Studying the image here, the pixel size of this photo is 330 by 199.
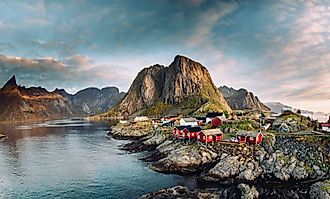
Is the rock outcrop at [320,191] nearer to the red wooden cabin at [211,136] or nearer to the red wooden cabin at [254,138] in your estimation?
the red wooden cabin at [254,138]

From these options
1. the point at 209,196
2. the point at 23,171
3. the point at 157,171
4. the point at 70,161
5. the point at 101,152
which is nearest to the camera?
the point at 209,196

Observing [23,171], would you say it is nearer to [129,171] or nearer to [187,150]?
[129,171]

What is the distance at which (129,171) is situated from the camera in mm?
63281

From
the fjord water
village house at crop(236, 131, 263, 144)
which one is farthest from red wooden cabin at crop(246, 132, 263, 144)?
the fjord water

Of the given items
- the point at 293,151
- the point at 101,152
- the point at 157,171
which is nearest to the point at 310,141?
the point at 293,151

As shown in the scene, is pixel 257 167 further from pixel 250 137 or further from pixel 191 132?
pixel 191 132

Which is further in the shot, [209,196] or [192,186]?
[192,186]

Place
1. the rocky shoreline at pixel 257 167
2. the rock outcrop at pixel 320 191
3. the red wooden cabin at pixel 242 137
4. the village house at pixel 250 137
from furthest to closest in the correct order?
the red wooden cabin at pixel 242 137 < the village house at pixel 250 137 < the rocky shoreline at pixel 257 167 < the rock outcrop at pixel 320 191

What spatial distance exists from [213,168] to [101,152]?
148 feet

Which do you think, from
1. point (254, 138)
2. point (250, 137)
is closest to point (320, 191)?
point (254, 138)

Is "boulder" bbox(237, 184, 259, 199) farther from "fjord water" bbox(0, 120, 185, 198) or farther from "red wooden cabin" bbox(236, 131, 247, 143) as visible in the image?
"red wooden cabin" bbox(236, 131, 247, 143)

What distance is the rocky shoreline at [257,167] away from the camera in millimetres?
45031

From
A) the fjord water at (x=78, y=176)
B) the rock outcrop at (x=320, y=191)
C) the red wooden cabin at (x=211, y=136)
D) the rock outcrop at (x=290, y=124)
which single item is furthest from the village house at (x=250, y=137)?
the rock outcrop at (x=320, y=191)

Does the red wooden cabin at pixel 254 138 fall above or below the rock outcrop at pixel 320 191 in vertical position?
above
